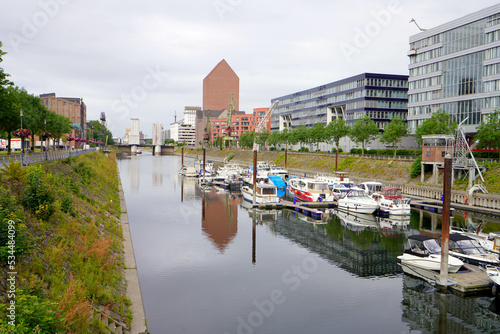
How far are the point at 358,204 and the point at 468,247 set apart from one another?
70.2 ft

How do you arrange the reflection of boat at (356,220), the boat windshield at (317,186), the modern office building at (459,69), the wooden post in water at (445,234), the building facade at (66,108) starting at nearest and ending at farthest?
the wooden post in water at (445,234), the reflection of boat at (356,220), the boat windshield at (317,186), the modern office building at (459,69), the building facade at (66,108)

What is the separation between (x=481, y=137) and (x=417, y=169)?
10.8 metres

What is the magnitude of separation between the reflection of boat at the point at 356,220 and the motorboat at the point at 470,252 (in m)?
14.5

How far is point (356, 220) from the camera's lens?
48.4 m

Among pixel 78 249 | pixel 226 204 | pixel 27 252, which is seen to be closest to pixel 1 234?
pixel 27 252

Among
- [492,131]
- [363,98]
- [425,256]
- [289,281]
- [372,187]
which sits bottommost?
[289,281]

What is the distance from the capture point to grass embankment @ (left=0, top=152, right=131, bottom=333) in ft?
42.1

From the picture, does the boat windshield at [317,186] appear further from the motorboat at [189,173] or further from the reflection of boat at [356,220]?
the motorboat at [189,173]

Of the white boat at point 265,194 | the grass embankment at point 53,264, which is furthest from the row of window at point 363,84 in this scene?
the grass embankment at point 53,264

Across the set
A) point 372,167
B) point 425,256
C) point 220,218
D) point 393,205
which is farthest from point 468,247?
point 372,167

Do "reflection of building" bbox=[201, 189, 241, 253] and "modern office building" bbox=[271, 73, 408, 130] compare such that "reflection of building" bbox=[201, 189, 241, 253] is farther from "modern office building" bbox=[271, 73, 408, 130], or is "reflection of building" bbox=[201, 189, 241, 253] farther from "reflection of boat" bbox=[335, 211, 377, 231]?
"modern office building" bbox=[271, 73, 408, 130]

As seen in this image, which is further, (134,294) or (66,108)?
(66,108)

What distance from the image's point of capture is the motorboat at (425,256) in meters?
26.3

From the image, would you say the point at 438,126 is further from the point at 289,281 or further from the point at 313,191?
the point at 289,281
